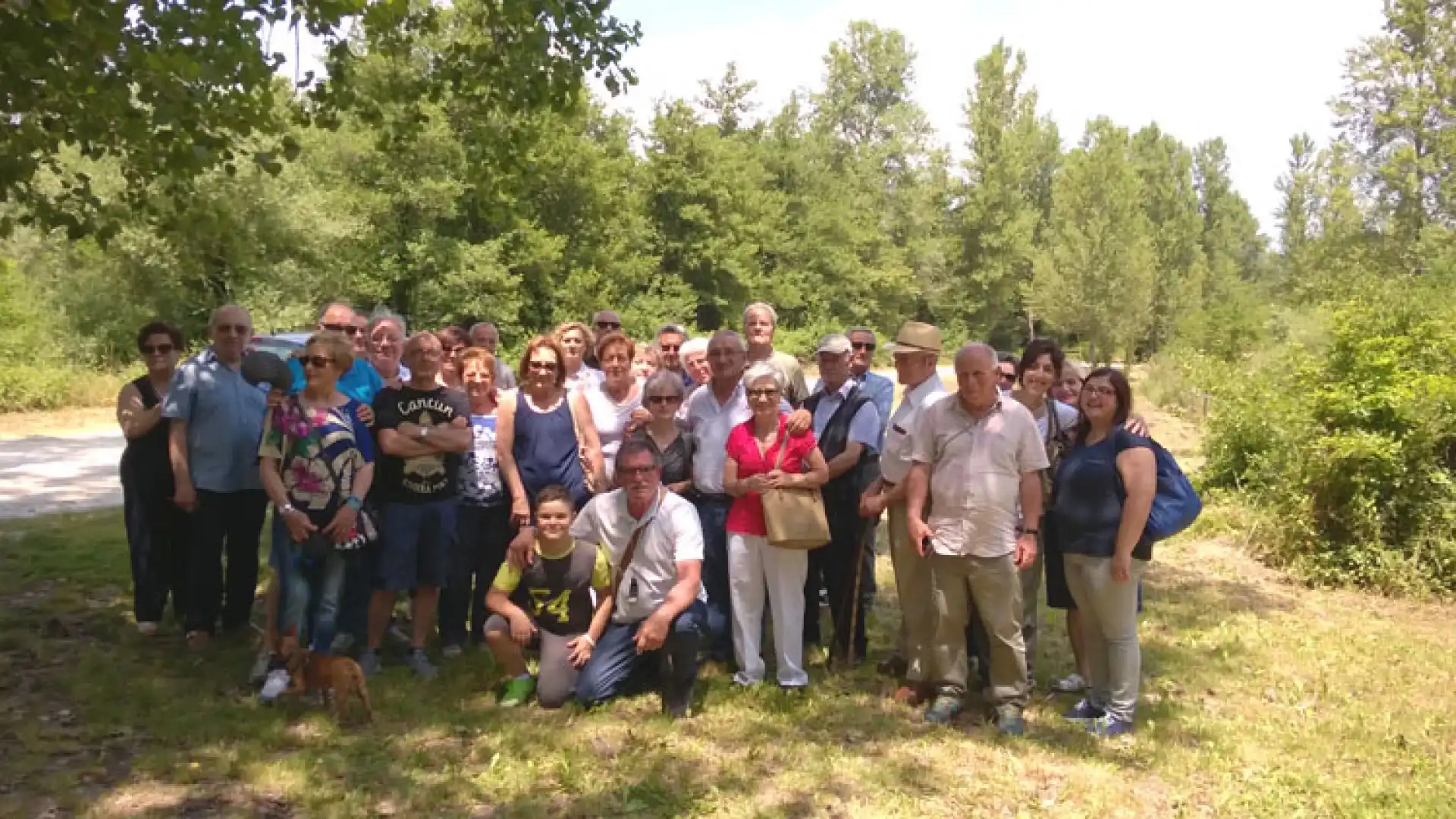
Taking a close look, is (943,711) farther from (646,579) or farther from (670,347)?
(670,347)

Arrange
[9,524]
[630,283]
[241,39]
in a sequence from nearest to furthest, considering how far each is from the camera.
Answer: [241,39] → [9,524] → [630,283]

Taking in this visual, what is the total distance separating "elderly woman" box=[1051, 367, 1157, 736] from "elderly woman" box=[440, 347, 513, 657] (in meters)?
2.87

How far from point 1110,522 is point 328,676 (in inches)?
144

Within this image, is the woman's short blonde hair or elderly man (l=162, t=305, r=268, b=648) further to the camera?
elderly man (l=162, t=305, r=268, b=648)

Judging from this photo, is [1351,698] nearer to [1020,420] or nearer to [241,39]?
[1020,420]

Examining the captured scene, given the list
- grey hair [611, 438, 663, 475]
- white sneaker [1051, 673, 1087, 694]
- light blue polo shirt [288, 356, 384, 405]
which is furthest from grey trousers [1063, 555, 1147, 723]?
light blue polo shirt [288, 356, 384, 405]

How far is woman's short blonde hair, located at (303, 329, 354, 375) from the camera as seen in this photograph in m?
4.80

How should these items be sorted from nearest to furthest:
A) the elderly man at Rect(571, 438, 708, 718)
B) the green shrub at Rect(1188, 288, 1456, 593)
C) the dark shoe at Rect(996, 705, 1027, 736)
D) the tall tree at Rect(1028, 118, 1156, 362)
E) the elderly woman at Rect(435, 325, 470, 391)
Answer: the dark shoe at Rect(996, 705, 1027, 736) < the elderly man at Rect(571, 438, 708, 718) < the elderly woman at Rect(435, 325, 470, 391) < the green shrub at Rect(1188, 288, 1456, 593) < the tall tree at Rect(1028, 118, 1156, 362)

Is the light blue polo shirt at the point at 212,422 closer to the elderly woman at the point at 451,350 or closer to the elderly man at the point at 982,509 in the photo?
the elderly woman at the point at 451,350

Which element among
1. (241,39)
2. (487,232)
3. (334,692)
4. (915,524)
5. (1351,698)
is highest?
(487,232)

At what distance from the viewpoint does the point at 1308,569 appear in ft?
27.6

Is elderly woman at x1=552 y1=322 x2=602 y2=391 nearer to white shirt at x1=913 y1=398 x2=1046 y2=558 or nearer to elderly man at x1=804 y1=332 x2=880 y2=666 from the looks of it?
elderly man at x1=804 y1=332 x2=880 y2=666

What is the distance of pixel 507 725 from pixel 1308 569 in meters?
6.97

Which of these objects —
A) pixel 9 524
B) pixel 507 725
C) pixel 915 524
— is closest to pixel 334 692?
pixel 507 725
